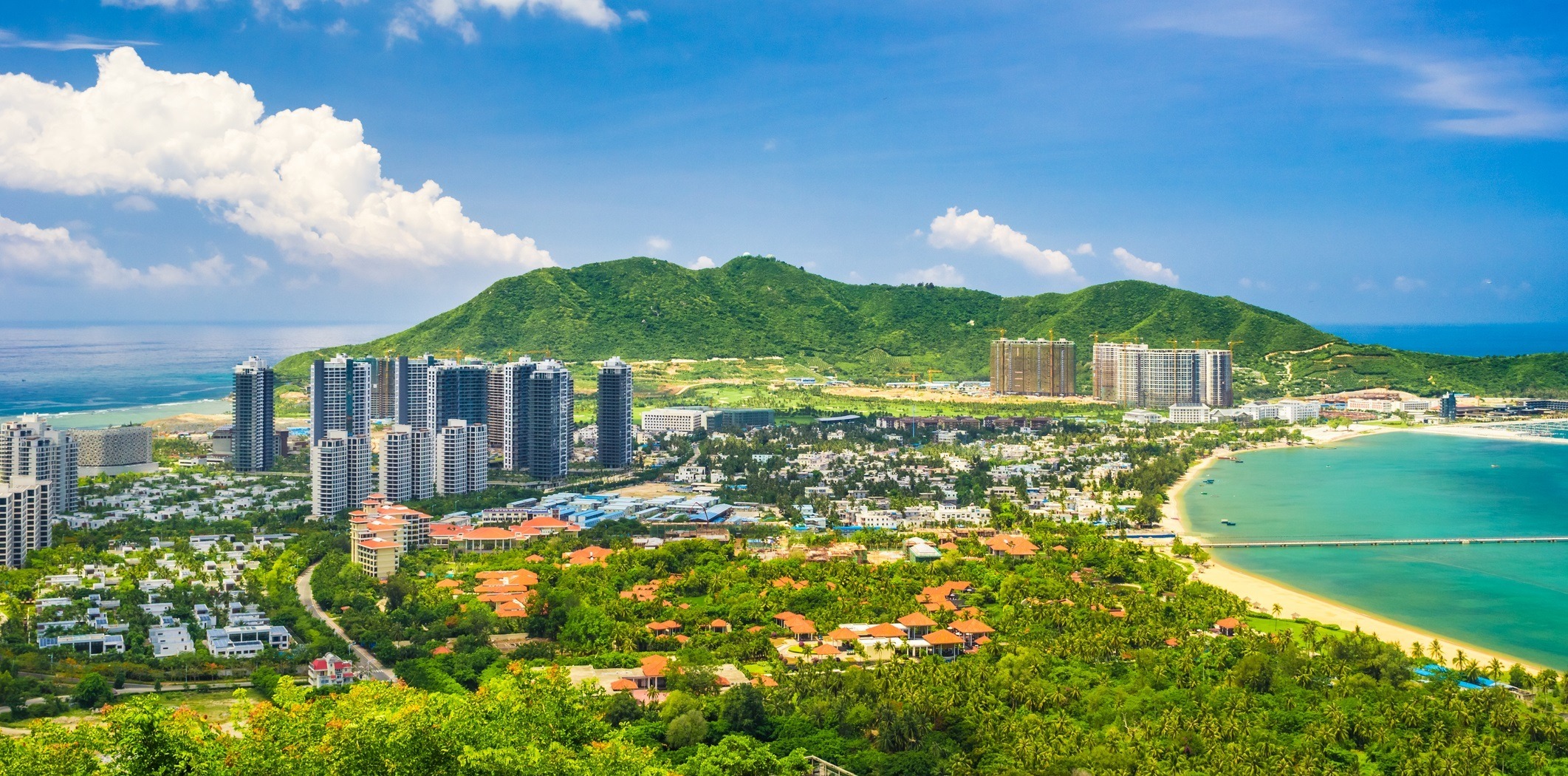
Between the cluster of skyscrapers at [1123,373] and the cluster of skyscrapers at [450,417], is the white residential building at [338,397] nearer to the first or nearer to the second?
the cluster of skyscrapers at [450,417]

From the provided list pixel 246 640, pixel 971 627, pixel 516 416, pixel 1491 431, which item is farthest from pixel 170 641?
pixel 1491 431

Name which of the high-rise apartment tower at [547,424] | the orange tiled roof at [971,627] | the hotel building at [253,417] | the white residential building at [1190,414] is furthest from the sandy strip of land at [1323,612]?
the white residential building at [1190,414]

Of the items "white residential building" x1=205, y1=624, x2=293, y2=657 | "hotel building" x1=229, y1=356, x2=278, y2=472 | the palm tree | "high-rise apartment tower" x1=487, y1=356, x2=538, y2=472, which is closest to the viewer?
the palm tree

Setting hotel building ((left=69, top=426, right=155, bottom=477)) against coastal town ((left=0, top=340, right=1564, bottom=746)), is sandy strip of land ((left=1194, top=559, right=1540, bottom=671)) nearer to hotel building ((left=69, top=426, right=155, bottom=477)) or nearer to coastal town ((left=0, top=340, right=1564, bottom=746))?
coastal town ((left=0, top=340, right=1564, bottom=746))

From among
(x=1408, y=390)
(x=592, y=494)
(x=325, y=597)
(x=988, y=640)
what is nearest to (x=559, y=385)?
(x=592, y=494)

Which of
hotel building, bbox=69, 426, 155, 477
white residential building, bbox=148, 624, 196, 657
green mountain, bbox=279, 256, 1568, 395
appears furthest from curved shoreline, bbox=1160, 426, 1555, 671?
green mountain, bbox=279, 256, 1568, 395

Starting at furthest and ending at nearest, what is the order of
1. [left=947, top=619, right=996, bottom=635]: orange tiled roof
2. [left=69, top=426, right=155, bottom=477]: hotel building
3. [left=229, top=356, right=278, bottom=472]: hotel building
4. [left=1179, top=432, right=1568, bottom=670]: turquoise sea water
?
[left=229, top=356, right=278, bottom=472]: hotel building
[left=69, top=426, right=155, bottom=477]: hotel building
[left=1179, top=432, right=1568, bottom=670]: turquoise sea water
[left=947, top=619, right=996, bottom=635]: orange tiled roof

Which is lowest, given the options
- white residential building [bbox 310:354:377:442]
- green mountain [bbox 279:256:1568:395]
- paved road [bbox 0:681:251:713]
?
paved road [bbox 0:681:251:713]
